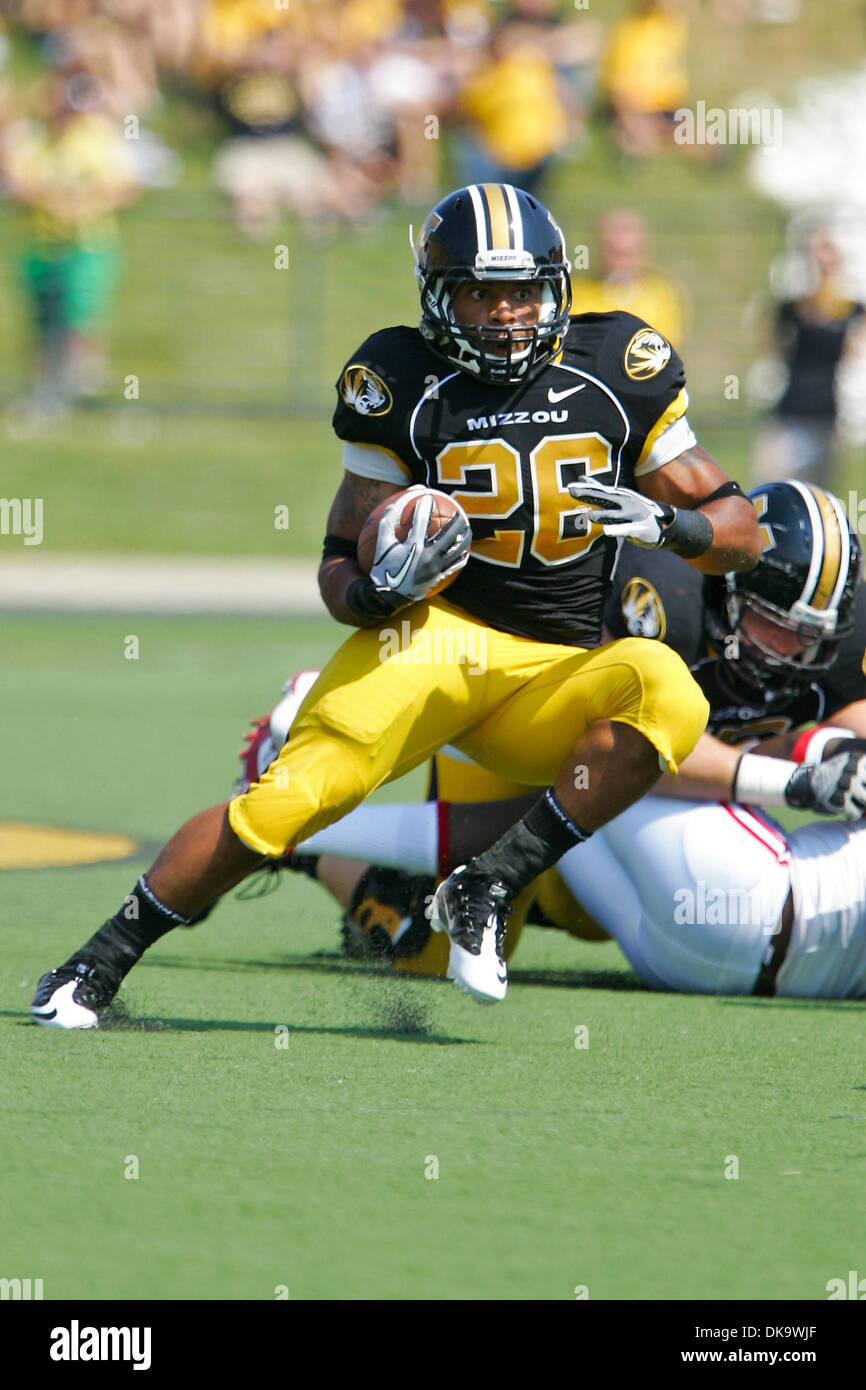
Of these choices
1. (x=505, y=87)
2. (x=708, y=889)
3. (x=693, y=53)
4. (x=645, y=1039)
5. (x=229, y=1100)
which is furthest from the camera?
(x=693, y=53)

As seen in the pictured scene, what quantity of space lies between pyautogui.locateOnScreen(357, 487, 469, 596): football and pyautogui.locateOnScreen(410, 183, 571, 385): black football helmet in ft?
1.07

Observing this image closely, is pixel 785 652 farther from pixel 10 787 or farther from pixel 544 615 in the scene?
pixel 10 787

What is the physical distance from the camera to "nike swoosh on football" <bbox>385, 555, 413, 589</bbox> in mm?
4238

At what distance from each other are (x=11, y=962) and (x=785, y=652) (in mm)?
2083

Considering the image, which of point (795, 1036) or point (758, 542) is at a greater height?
point (758, 542)

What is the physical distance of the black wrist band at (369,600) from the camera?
4.32m

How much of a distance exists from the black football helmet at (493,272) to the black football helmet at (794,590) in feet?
2.88

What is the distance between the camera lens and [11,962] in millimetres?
5090

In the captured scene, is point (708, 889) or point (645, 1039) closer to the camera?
point (645, 1039)

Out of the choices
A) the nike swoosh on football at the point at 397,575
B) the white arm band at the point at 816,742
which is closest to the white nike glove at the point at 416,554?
the nike swoosh on football at the point at 397,575
